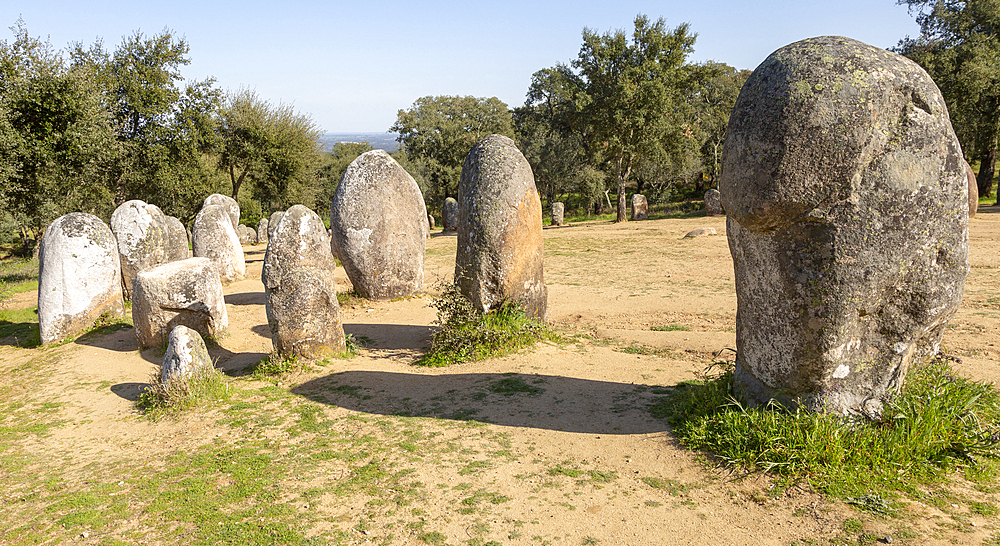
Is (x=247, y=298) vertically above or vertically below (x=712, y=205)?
below

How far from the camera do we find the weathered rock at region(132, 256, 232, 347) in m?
8.59

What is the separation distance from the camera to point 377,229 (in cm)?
1120

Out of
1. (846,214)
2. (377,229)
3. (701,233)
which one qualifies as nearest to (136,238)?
(377,229)

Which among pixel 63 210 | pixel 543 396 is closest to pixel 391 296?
pixel 543 396

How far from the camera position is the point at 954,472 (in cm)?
395

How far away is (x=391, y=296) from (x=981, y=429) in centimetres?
929

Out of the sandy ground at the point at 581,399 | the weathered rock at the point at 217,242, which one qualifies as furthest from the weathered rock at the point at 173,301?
the weathered rock at the point at 217,242

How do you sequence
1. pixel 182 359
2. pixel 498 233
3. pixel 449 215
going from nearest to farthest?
pixel 182 359 → pixel 498 233 → pixel 449 215

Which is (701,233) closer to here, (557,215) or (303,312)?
(557,215)

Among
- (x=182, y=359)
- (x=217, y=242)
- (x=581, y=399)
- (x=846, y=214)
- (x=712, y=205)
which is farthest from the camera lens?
(x=712, y=205)

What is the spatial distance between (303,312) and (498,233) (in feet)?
9.01

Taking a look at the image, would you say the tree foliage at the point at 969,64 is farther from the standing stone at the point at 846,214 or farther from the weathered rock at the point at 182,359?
the weathered rock at the point at 182,359

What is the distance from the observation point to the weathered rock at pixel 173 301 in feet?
28.2

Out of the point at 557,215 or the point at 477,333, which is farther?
the point at 557,215
